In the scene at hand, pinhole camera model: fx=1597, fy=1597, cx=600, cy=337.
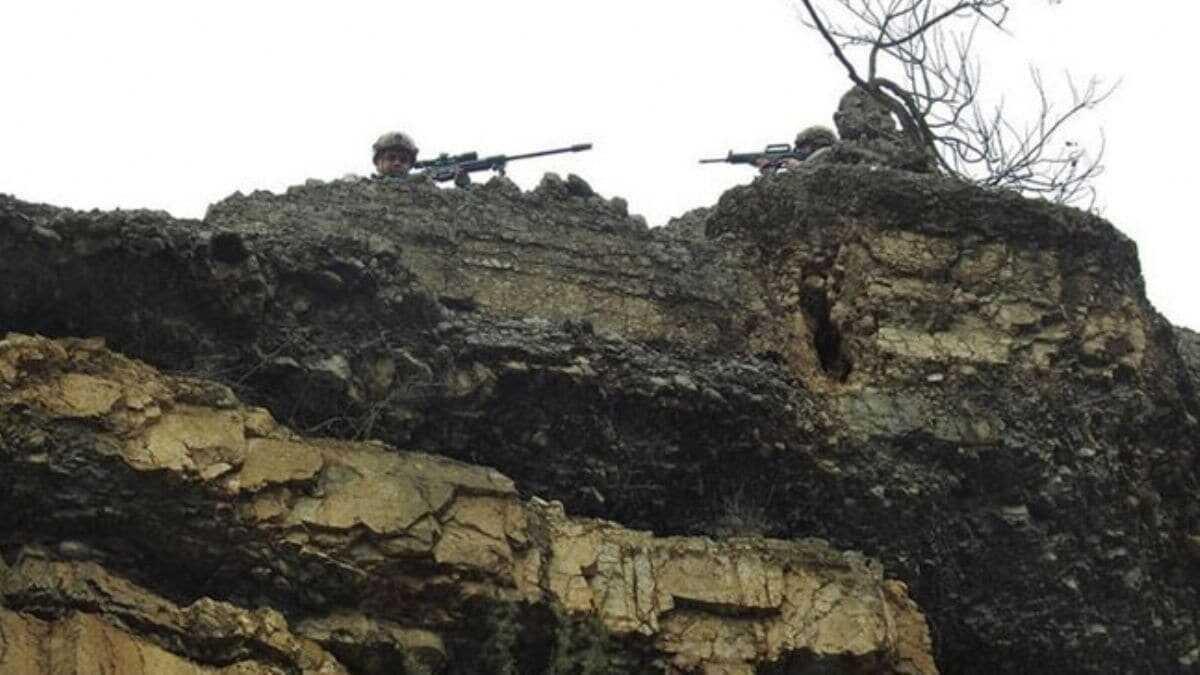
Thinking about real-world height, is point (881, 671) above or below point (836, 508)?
below

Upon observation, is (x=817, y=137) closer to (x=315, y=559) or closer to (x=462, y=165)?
(x=462, y=165)

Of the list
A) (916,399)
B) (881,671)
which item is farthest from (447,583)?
(916,399)

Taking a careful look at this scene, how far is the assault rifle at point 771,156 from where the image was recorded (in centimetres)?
1628

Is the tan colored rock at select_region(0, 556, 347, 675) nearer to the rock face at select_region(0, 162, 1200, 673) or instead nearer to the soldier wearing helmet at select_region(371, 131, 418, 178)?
the rock face at select_region(0, 162, 1200, 673)

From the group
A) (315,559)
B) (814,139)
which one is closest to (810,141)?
(814,139)

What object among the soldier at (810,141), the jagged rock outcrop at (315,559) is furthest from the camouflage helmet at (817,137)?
the jagged rock outcrop at (315,559)

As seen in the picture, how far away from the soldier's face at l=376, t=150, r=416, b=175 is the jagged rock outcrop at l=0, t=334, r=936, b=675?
468 centimetres

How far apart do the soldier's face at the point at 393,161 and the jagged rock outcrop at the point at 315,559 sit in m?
4.68

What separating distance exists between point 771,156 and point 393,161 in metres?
5.77

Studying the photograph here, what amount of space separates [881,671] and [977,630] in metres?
1.35

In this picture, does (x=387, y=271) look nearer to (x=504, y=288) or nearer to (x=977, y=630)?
(x=504, y=288)

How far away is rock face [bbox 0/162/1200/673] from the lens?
31.3 feet

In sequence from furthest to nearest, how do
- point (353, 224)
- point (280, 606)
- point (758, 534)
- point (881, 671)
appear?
point (353, 224)
point (758, 534)
point (881, 671)
point (280, 606)

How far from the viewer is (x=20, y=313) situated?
9133 mm
